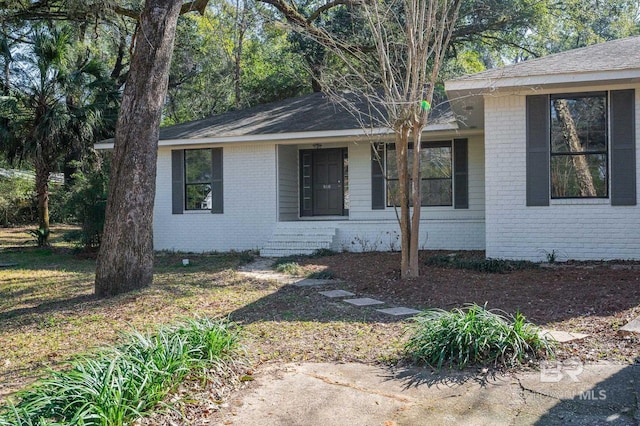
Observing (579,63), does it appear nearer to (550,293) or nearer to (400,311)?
(550,293)

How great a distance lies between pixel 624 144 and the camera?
30.5 ft

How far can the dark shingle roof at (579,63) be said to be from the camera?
349 inches

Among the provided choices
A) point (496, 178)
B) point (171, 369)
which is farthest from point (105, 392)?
point (496, 178)

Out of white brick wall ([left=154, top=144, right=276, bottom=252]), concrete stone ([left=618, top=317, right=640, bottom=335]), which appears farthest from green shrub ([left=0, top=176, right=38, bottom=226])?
concrete stone ([left=618, top=317, right=640, bottom=335])

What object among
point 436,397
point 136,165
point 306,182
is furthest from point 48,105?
point 436,397

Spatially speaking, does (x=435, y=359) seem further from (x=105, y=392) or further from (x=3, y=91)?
(x=3, y=91)

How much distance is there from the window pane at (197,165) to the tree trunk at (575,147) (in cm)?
873

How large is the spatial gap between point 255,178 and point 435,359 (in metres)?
10.4

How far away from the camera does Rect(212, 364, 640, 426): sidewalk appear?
3.46 meters

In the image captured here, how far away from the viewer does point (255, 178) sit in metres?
14.3

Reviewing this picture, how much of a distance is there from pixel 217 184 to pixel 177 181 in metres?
1.14

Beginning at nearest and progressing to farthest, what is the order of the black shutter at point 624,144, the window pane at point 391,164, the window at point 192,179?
the black shutter at point 624,144, the window pane at point 391,164, the window at point 192,179

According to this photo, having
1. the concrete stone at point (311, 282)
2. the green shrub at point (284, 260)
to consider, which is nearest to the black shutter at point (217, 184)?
the green shrub at point (284, 260)

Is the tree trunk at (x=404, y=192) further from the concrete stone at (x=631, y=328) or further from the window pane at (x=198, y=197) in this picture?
the window pane at (x=198, y=197)
